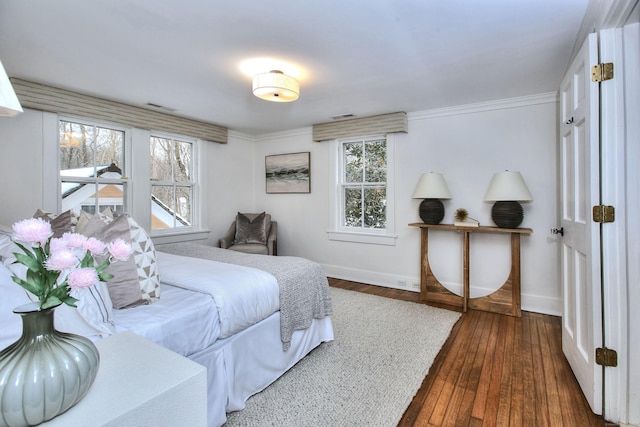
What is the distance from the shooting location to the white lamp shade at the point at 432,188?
3.35 metres

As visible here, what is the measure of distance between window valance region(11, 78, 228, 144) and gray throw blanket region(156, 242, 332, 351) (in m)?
1.98

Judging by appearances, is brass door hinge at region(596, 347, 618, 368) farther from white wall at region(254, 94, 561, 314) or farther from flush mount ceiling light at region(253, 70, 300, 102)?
flush mount ceiling light at region(253, 70, 300, 102)

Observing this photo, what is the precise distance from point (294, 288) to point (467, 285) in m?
2.04

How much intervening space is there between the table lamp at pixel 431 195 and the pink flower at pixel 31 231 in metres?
3.19

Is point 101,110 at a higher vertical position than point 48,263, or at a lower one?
higher

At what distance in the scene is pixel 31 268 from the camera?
68 centimetres

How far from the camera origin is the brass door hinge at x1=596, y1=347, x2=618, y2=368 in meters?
1.60

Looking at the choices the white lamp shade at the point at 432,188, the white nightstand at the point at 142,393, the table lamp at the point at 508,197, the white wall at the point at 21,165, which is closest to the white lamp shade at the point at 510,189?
the table lamp at the point at 508,197

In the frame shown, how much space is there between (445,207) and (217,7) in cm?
297

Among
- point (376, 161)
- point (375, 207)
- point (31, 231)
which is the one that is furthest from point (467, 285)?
point (31, 231)

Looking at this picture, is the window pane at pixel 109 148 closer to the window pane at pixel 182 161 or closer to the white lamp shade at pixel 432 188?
the window pane at pixel 182 161

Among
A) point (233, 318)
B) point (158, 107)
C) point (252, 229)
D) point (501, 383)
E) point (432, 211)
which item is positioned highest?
point (158, 107)

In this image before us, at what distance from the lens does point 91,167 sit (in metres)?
3.40

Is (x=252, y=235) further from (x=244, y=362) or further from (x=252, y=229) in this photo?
(x=244, y=362)
